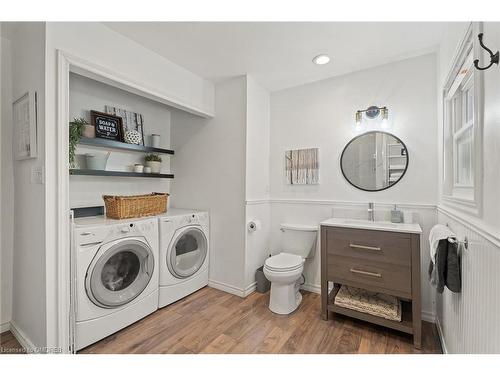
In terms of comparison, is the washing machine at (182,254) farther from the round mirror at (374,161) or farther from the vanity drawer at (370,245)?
the round mirror at (374,161)

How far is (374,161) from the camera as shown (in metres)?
2.27

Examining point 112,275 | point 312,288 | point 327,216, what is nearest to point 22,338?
point 112,275

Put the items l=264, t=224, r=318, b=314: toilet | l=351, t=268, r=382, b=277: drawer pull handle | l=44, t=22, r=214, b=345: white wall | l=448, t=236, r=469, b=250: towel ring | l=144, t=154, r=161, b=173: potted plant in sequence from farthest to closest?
l=144, t=154, r=161, b=173: potted plant, l=264, t=224, r=318, b=314: toilet, l=351, t=268, r=382, b=277: drawer pull handle, l=44, t=22, r=214, b=345: white wall, l=448, t=236, r=469, b=250: towel ring

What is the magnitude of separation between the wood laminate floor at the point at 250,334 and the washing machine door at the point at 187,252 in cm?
34

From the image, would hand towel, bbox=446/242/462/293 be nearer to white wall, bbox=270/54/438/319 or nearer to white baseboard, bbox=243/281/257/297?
white wall, bbox=270/54/438/319

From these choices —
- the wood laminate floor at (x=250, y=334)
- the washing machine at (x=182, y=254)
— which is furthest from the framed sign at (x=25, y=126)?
the wood laminate floor at (x=250, y=334)

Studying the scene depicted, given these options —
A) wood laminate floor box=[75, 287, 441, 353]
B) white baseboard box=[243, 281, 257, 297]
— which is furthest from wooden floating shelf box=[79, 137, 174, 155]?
white baseboard box=[243, 281, 257, 297]

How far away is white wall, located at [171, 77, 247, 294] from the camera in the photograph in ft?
8.19

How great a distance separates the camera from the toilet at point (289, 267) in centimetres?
211

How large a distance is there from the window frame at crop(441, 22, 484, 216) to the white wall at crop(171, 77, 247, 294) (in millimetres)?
1657

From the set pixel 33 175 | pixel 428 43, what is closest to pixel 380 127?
pixel 428 43
